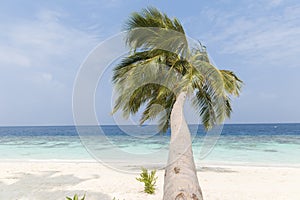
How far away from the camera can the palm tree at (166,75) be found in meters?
5.22

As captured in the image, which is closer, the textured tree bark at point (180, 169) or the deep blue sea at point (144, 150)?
the textured tree bark at point (180, 169)

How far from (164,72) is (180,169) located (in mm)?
2855

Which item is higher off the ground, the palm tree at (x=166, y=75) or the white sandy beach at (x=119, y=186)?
the palm tree at (x=166, y=75)

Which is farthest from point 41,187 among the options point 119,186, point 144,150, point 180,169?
point 144,150

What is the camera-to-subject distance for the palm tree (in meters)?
5.22

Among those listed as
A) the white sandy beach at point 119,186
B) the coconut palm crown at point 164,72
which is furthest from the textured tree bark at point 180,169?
the white sandy beach at point 119,186

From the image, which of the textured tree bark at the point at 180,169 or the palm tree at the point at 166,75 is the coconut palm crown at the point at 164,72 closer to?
the palm tree at the point at 166,75

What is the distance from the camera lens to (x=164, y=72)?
5.69 m

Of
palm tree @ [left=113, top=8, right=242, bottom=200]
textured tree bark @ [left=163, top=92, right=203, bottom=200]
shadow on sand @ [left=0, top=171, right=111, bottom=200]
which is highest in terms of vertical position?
palm tree @ [left=113, top=8, right=242, bottom=200]

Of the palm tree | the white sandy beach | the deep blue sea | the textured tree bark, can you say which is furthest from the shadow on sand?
the textured tree bark

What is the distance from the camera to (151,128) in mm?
7988

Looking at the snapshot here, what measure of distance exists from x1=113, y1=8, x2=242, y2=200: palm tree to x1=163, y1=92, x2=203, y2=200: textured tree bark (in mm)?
41

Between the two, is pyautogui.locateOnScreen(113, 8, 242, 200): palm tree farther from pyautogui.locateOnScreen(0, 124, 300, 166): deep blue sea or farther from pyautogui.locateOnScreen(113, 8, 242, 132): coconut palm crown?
pyautogui.locateOnScreen(0, 124, 300, 166): deep blue sea

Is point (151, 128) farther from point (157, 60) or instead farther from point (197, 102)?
point (157, 60)
